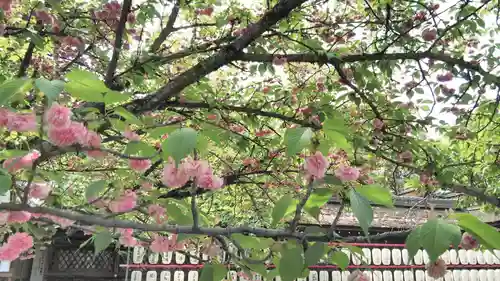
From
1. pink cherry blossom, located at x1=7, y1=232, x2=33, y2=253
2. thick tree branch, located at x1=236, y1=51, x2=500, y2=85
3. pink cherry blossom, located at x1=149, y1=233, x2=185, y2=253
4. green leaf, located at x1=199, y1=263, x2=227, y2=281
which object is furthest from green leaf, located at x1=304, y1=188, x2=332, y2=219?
thick tree branch, located at x1=236, y1=51, x2=500, y2=85

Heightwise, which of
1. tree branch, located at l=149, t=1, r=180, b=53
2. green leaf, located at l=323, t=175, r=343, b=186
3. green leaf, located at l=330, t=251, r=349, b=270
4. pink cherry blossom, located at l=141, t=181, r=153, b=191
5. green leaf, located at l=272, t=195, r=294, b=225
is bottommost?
green leaf, located at l=330, t=251, r=349, b=270

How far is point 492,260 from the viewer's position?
8.16 meters

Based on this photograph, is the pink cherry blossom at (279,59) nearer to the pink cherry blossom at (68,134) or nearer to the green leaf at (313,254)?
the pink cherry blossom at (68,134)

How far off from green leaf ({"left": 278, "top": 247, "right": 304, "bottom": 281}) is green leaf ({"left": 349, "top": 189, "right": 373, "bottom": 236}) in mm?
230

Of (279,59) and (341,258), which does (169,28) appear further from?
(341,258)

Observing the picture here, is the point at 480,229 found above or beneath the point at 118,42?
beneath

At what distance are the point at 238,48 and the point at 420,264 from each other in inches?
271

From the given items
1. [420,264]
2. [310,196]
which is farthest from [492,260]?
[310,196]

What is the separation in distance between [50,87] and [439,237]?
0.79 metres

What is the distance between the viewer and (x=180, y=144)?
0.83 meters

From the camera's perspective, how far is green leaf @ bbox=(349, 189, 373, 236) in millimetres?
729

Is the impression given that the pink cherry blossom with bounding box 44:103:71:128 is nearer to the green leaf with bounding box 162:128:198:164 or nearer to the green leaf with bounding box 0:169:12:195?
the green leaf with bounding box 0:169:12:195

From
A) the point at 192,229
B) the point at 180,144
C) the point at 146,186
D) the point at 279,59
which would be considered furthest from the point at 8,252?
the point at 279,59

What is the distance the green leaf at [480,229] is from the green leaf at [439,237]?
5 cm
